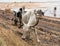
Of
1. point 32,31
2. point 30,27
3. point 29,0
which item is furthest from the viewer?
point 29,0

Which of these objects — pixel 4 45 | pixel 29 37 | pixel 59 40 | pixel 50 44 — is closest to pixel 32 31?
pixel 29 37

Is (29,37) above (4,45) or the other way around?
the other way around

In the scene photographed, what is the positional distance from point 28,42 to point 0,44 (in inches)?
175

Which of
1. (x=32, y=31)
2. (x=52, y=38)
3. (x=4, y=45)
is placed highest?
(x=4, y=45)

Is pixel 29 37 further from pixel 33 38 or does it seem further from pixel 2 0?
pixel 2 0

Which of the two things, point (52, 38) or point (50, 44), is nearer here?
point (50, 44)

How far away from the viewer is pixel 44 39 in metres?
16.7

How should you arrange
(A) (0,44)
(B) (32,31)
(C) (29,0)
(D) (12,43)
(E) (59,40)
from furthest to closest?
1. (C) (29,0)
2. (E) (59,40)
3. (B) (32,31)
4. (D) (12,43)
5. (A) (0,44)

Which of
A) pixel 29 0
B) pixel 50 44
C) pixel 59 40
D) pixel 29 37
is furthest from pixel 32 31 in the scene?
pixel 29 0

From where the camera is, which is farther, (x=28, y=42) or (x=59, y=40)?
(x=59, y=40)

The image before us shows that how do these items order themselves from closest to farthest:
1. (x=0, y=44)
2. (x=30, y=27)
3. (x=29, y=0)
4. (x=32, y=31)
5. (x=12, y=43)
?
(x=0, y=44)
(x=12, y=43)
(x=30, y=27)
(x=32, y=31)
(x=29, y=0)

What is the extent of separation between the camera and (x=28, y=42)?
563 inches

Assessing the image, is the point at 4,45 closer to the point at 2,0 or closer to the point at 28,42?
the point at 28,42

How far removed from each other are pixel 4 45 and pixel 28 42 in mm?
4232
